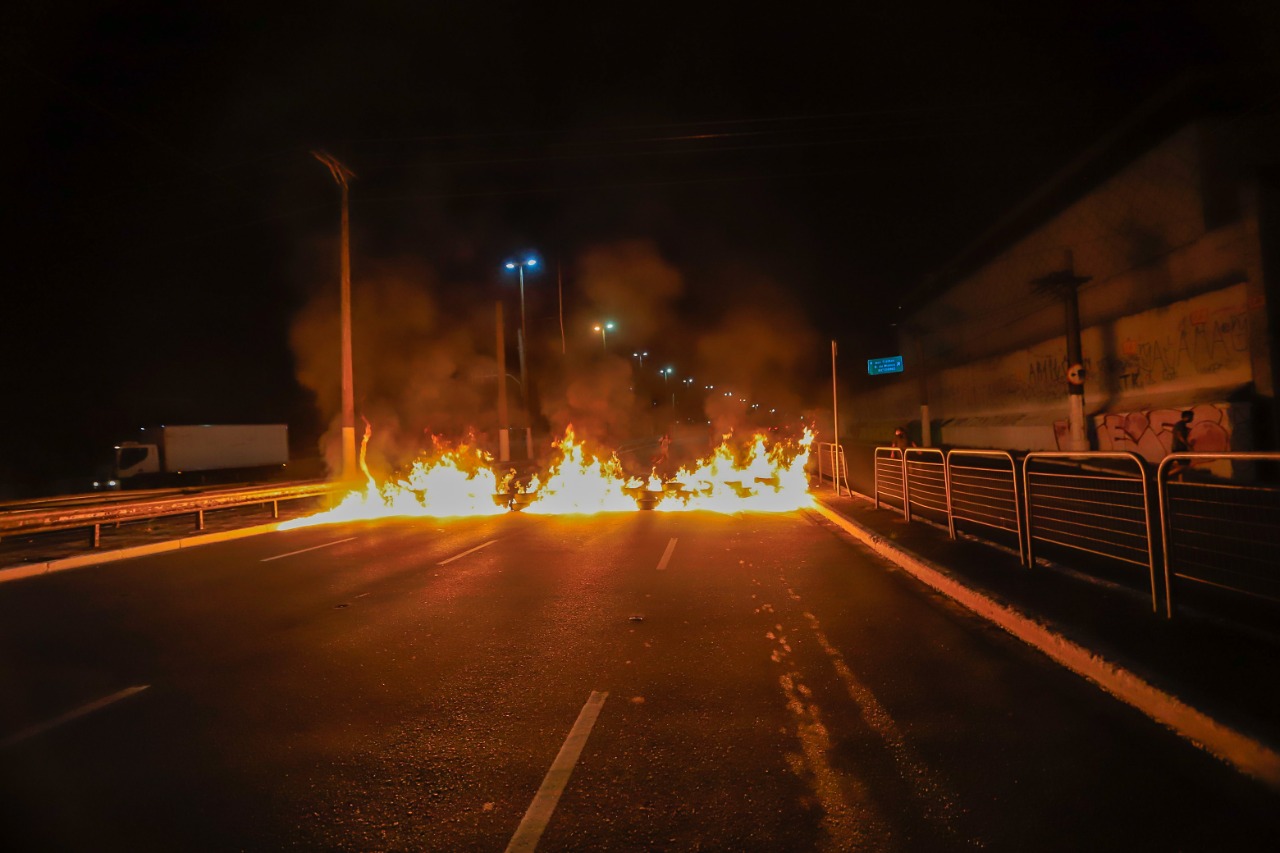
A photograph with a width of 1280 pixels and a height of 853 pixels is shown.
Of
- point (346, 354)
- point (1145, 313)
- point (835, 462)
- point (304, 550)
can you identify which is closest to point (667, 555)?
point (304, 550)

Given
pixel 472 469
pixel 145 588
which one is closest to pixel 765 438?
pixel 472 469

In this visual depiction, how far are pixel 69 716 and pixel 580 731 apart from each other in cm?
310

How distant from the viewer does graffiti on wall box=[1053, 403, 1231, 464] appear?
16266 mm

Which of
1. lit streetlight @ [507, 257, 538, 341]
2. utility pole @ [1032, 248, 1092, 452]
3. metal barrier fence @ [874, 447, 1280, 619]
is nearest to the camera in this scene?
metal barrier fence @ [874, 447, 1280, 619]

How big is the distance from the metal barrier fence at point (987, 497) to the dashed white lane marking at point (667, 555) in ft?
12.1

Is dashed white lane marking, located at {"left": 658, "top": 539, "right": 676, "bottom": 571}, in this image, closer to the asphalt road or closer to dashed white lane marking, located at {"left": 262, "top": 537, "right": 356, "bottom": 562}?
the asphalt road

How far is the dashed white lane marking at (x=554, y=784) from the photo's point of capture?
285 centimetres

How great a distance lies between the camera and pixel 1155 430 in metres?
19.1

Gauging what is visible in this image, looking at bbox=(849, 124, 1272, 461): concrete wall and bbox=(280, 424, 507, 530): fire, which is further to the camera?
bbox=(280, 424, 507, 530): fire

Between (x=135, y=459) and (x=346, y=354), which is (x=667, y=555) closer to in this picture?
(x=346, y=354)

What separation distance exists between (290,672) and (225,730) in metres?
1.01

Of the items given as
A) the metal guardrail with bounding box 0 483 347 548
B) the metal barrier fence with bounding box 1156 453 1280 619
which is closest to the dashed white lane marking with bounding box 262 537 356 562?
the metal guardrail with bounding box 0 483 347 548

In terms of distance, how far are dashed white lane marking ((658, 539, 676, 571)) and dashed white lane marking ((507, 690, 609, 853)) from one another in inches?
178

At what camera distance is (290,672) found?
199 inches
